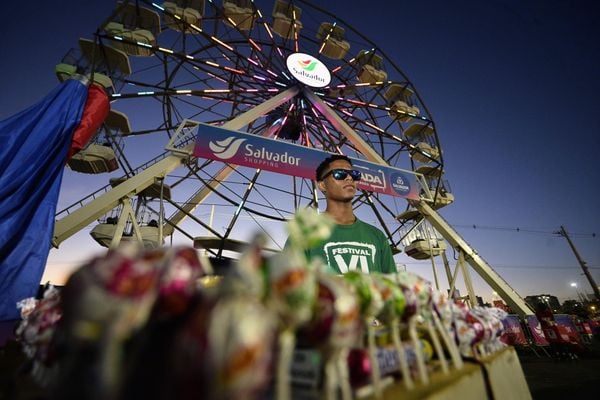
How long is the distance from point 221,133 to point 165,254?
477 cm

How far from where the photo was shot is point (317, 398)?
749 millimetres

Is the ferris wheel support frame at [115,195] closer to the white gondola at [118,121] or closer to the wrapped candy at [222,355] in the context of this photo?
the wrapped candy at [222,355]

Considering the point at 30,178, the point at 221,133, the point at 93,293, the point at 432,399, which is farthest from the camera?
the point at 221,133

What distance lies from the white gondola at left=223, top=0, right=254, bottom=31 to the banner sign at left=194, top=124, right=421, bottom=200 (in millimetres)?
6897

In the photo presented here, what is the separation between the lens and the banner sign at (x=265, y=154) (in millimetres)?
4980

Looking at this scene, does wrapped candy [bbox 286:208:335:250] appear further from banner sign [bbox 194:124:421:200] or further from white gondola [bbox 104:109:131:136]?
white gondola [bbox 104:109:131:136]

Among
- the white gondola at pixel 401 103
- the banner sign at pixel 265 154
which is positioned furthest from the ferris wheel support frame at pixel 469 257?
the white gondola at pixel 401 103

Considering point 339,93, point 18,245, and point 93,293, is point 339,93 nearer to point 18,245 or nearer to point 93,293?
point 18,245

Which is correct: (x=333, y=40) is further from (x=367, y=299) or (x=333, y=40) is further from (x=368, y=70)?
(x=367, y=299)

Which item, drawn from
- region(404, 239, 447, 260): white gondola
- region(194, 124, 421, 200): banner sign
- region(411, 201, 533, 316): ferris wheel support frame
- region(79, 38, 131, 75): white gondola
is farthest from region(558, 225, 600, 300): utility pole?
region(79, 38, 131, 75): white gondola

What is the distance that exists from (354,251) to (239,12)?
1116 centimetres

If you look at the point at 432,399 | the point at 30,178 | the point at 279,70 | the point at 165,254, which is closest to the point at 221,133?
the point at 30,178

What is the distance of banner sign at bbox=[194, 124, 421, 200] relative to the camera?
4.98 metres

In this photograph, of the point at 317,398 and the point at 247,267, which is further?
the point at 317,398
